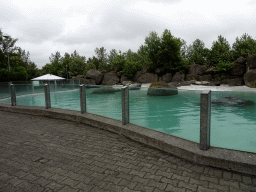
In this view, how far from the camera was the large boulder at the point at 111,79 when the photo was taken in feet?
109

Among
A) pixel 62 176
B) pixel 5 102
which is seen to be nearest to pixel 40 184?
pixel 62 176

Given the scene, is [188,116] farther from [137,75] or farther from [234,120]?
[137,75]

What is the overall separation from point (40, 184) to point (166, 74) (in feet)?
96.3

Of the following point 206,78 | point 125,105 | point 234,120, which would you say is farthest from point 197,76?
point 234,120

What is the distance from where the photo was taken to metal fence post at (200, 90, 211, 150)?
3219 mm

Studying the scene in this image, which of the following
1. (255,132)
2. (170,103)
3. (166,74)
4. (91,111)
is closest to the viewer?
(255,132)

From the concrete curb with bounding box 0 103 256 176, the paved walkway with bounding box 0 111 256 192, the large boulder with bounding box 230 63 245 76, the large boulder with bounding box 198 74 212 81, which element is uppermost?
the large boulder with bounding box 230 63 245 76

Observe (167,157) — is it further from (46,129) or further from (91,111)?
(46,129)

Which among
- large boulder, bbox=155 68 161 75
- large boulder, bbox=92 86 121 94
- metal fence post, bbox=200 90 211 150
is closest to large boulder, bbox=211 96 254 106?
metal fence post, bbox=200 90 211 150

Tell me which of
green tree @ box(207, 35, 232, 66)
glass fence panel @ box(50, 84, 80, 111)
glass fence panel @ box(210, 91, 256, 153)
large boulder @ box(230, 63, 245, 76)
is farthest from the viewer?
green tree @ box(207, 35, 232, 66)

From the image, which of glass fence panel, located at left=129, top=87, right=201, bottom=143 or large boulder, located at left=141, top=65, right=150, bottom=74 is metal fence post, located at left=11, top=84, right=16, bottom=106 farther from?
large boulder, located at left=141, top=65, right=150, bottom=74

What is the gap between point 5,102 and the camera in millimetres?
10141

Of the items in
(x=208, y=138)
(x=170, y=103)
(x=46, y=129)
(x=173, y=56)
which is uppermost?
(x=173, y=56)

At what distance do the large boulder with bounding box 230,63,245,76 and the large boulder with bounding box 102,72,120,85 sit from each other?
1762 cm
